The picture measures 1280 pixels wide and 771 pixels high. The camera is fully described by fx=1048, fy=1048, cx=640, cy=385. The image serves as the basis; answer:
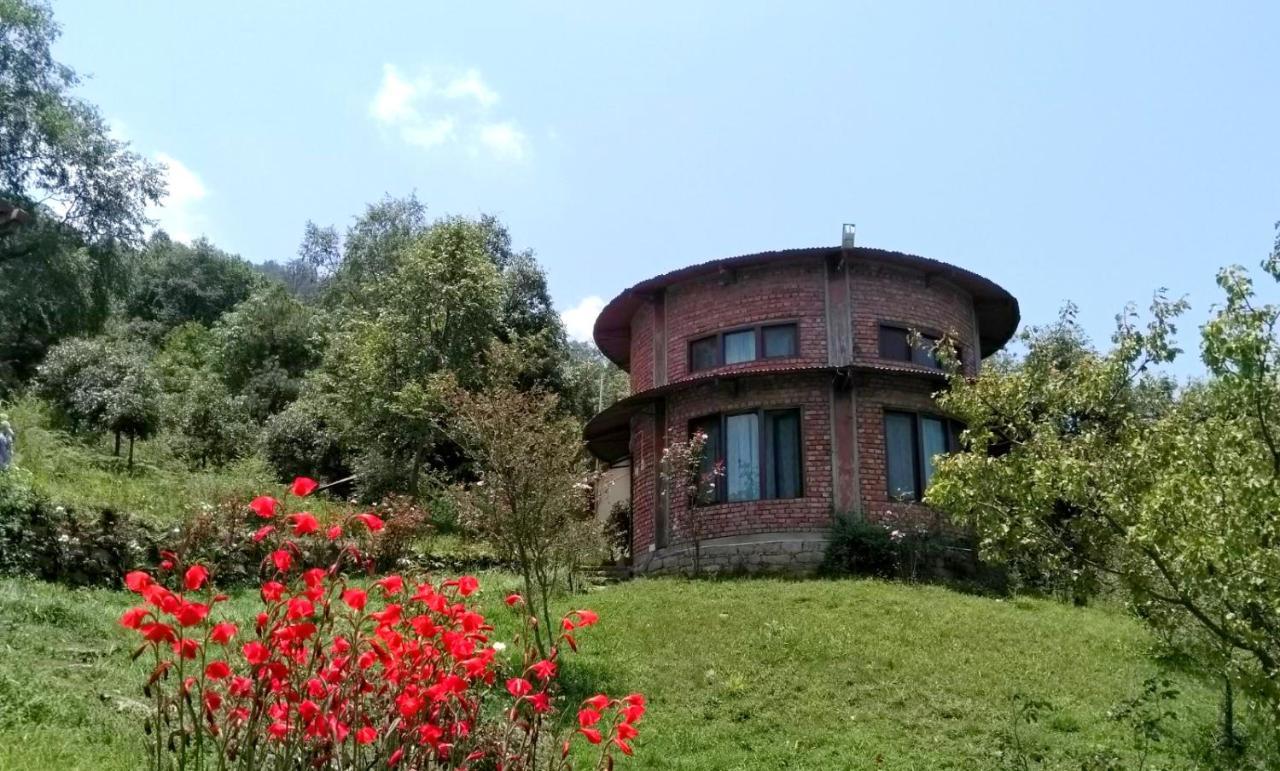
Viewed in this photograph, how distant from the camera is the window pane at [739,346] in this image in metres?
18.7

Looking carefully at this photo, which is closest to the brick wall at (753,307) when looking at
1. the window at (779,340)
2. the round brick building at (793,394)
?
the round brick building at (793,394)

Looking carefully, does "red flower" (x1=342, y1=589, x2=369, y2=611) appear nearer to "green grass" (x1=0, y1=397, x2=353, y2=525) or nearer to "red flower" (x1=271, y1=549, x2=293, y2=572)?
"red flower" (x1=271, y1=549, x2=293, y2=572)

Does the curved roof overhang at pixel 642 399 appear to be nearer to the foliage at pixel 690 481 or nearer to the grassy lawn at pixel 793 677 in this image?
the foliage at pixel 690 481

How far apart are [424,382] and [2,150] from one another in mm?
12825

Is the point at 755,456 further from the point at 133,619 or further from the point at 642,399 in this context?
the point at 133,619

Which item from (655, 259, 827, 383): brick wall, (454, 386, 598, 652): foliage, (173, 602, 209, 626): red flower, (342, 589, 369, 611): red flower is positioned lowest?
(173, 602, 209, 626): red flower

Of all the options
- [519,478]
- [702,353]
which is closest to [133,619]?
[519,478]

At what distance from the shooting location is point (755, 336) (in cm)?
1867

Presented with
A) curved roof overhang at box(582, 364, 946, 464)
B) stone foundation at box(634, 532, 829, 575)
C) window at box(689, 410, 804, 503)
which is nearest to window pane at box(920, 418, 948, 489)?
curved roof overhang at box(582, 364, 946, 464)

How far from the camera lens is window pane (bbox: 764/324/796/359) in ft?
60.7

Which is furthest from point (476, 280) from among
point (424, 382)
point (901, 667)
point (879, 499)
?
point (901, 667)

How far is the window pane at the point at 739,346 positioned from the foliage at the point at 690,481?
64.2 inches

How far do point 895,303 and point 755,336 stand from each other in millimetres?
2558

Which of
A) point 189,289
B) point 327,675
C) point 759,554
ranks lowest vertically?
point 327,675
